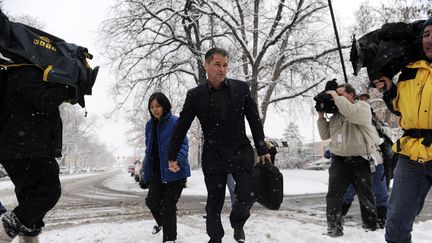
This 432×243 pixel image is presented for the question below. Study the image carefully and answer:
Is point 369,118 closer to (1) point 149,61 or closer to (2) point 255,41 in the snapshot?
(2) point 255,41

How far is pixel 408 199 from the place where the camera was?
95.7 inches

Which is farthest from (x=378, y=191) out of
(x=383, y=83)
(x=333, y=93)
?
(x=383, y=83)

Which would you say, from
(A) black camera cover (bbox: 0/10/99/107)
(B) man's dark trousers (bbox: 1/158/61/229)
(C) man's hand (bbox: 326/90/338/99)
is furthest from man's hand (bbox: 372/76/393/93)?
(B) man's dark trousers (bbox: 1/158/61/229)

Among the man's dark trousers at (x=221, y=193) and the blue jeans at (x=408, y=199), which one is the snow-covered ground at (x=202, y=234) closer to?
the man's dark trousers at (x=221, y=193)

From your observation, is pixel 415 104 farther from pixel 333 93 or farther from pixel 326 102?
pixel 326 102

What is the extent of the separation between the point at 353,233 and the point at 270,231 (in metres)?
1.01

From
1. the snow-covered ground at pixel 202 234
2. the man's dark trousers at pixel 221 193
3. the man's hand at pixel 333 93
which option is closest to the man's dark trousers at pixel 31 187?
the man's dark trousers at pixel 221 193

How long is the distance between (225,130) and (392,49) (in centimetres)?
155

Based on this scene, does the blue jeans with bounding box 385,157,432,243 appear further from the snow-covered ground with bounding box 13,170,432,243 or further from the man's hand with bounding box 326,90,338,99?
the man's hand with bounding box 326,90,338,99

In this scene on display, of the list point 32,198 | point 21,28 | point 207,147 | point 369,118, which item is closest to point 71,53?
point 21,28

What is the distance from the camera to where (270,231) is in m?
4.62

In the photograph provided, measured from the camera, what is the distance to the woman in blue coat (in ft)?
13.0

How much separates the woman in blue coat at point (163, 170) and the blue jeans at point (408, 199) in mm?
2142

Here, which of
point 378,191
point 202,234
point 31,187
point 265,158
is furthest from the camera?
point 378,191
